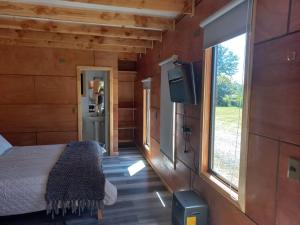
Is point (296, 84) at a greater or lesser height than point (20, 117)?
greater

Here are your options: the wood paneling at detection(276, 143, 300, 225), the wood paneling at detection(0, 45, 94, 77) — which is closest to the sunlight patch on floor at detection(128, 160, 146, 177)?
the wood paneling at detection(0, 45, 94, 77)

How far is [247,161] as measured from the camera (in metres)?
1.59

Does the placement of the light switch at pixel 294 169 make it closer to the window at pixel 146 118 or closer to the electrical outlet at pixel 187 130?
the electrical outlet at pixel 187 130

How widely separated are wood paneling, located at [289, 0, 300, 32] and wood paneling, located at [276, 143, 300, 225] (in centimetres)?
66

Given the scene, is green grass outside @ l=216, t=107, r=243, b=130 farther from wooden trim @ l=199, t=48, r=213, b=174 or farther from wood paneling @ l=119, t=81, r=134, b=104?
wood paneling @ l=119, t=81, r=134, b=104

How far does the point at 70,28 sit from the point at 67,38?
0.73 metres

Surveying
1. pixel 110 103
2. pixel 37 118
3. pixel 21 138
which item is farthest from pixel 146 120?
pixel 21 138

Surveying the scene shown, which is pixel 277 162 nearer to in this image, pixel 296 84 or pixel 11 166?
pixel 296 84

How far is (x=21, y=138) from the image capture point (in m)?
4.72

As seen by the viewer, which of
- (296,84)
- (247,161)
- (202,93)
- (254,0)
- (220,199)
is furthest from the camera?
(202,93)

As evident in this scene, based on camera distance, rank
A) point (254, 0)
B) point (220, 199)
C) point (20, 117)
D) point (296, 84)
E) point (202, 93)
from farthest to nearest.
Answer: point (20, 117) < point (202, 93) < point (220, 199) < point (254, 0) < point (296, 84)

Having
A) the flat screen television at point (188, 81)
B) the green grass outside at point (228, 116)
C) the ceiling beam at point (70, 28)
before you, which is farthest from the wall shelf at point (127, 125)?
the green grass outside at point (228, 116)

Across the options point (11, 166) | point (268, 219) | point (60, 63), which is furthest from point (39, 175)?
point (60, 63)

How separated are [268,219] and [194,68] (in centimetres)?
159
